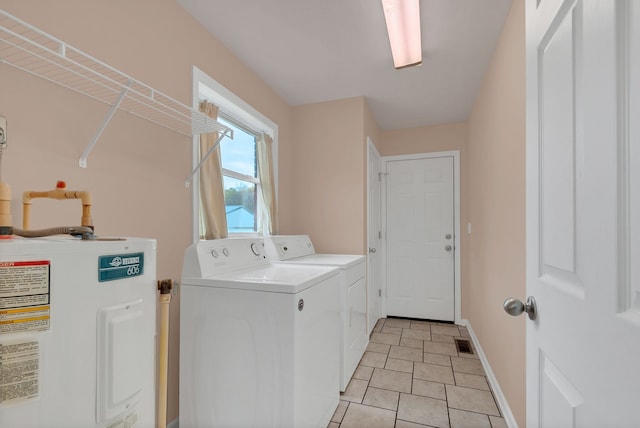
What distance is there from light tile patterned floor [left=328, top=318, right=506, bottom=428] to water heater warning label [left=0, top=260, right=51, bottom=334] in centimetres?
171

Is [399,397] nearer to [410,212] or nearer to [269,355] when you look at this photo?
[269,355]

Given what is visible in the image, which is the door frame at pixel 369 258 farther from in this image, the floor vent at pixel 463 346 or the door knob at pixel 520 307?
the door knob at pixel 520 307

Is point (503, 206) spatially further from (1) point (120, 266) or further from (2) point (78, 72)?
(2) point (78, 72)

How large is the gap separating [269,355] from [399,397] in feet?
4.08

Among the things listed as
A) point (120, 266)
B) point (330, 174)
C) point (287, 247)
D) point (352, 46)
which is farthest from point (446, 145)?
point (120, 266)

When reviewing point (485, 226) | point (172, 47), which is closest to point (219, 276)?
point (172, 47)

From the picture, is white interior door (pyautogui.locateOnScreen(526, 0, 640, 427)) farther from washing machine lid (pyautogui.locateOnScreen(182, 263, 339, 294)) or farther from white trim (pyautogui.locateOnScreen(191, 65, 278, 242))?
white trim (pyautogui.locateOnScreen(191, 65, 278, 242))

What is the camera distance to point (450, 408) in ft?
6.28

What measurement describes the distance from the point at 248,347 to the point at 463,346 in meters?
2.47

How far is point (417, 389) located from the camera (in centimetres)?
213

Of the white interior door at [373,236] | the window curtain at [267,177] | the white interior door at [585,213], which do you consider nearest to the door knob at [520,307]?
the white interior door at [585,213]

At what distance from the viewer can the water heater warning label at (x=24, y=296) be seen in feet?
1.82

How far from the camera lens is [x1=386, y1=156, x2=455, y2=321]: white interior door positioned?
144 inches

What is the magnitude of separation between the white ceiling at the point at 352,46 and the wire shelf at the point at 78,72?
0.73m
